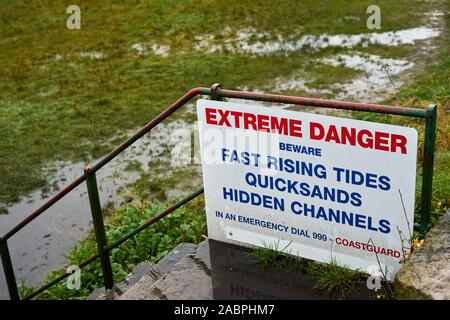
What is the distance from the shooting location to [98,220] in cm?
455

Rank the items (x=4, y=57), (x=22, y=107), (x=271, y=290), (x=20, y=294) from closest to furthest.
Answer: (x=271, y=290) < (x=20, y=294) < (x=22, y=107) < (x=4, y=57)

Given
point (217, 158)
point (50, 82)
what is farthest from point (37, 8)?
point (217, 158)

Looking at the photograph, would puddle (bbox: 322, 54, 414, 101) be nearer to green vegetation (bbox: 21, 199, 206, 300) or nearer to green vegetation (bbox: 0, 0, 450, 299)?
green vegetation (bbox: 0, 0, 450, 299)

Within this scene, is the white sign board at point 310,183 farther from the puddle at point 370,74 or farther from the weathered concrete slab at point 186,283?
the puddle at point 370,74

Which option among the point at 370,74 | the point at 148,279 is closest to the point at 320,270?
the point at 148,279

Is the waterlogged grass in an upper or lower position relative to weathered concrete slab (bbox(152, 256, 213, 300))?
lower

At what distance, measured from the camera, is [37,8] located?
792 inches

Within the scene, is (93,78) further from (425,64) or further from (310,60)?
(425,64)

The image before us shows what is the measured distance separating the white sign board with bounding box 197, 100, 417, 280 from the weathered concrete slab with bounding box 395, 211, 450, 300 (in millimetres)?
100

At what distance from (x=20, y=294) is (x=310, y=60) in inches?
348

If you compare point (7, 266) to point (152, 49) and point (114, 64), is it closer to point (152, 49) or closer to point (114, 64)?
point (114, 64)

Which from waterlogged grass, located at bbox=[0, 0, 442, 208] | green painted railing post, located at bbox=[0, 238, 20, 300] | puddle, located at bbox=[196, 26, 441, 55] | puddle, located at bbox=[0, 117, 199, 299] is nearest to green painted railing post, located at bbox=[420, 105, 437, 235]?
green painted railing post, located at bbox=[0, 238, 20, 300]

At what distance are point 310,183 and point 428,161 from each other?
0.68m

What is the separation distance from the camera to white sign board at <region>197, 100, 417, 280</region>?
3.37 metres
